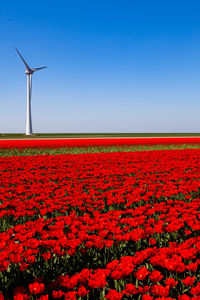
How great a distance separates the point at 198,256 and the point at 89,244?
Result: 200 centimetres

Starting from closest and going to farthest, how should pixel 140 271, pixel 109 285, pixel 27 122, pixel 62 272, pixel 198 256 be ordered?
1. pixel 140 271
2. pixel 109 285
3. pixel 62 272
4. pixel 198 256
5. pixel 27 122

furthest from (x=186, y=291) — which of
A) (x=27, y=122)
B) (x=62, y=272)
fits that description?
(x=27, y=122)

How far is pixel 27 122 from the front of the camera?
7325cm

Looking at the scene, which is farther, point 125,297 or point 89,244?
point 89,244

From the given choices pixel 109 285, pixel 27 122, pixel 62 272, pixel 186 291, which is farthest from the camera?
pixel 27 122

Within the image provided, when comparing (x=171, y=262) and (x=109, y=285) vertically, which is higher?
(x=171, y=262)

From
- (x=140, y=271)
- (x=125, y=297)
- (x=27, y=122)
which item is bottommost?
(x=125, y=297)

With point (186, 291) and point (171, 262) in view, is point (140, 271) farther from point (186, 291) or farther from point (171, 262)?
point (186, 291)

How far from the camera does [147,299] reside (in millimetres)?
2473

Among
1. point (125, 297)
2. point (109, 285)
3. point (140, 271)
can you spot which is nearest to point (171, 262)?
point (140, 271)

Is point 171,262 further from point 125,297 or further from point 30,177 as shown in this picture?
point 30,177

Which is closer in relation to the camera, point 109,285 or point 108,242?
point 109,285

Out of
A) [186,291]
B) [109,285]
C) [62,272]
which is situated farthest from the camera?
[62,272]

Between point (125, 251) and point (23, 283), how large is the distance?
188 centimetres
